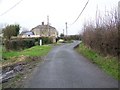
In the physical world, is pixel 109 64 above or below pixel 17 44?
above

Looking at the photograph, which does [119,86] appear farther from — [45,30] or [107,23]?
[45,30]

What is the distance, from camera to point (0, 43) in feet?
200

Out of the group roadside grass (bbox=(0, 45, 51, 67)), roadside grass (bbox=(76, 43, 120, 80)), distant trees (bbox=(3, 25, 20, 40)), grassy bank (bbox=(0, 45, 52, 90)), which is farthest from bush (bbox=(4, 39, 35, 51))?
roadside grass (bbox=(76, 43, 120, 80))

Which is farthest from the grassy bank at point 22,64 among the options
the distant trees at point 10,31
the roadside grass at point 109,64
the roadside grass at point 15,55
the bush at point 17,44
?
the distant trees at point 10,31

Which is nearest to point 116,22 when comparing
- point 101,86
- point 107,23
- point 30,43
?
point 107,23

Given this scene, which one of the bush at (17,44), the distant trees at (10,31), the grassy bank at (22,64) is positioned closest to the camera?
the grassy bank at (22,64)

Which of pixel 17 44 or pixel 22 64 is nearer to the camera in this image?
pixel 22 64

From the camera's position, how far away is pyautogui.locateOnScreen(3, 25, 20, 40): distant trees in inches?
3295

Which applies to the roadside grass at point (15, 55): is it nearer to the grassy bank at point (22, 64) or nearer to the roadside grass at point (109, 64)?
the grassy bank at point (22, 64)

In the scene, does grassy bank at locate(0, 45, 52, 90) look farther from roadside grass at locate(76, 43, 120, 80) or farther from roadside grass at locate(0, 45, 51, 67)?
roadside grass at locate(76, 43, 120, 80)

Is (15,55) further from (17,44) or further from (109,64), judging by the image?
(17,44)

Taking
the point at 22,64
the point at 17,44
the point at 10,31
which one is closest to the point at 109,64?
the point at 22,64

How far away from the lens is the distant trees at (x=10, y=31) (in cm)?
8369

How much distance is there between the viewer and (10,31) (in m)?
88.4
